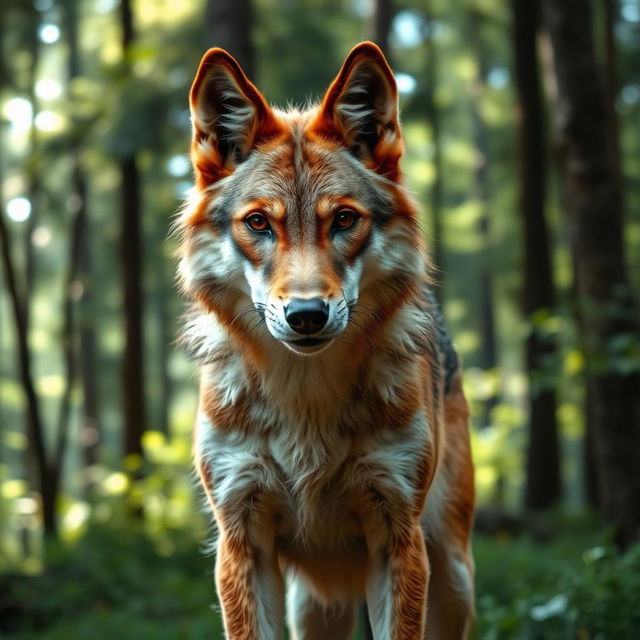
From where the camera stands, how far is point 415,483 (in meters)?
4.26

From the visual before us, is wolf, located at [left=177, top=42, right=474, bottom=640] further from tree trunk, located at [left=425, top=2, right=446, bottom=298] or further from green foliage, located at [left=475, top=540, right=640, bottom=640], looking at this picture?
tree trunk, located at [left=425, top=2, right=446, bottom=298]

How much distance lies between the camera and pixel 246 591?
13.9 feet

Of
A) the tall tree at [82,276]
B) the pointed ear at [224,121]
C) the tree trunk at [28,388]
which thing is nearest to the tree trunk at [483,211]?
the tall tree at [82,276]

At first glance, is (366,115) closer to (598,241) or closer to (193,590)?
(598,241)

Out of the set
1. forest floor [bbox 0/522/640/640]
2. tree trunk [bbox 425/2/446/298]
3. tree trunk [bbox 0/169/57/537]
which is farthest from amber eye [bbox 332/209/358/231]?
tree trunk [bbox 425/2/446/298]

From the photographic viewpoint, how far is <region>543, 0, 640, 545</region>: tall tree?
→ 364 inches

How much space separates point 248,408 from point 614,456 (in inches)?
237

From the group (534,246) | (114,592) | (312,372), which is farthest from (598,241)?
(534,246)

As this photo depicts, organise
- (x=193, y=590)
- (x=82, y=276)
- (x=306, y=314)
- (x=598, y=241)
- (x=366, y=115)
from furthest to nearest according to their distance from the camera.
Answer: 1. (x=82, y=276)
2. (x=193, y=590)
3. (x=598, y=241)
4. (x=366, y=115)
5. (x=306, y=314)

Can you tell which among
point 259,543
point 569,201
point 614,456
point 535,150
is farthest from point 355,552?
point 535,150

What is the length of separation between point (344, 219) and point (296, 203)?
22 cm

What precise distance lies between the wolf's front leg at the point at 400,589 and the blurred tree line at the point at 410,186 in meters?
1.62

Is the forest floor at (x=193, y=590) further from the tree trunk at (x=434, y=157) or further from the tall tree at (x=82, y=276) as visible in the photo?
the tree trunk at (x=434, y=157)

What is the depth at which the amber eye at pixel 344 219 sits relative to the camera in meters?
4.02
